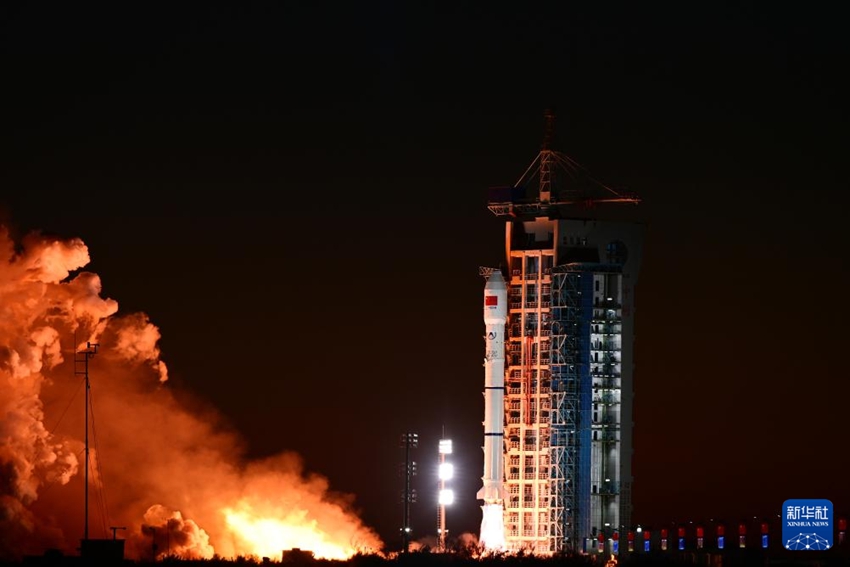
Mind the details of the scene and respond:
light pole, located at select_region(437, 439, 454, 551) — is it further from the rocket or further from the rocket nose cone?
the rocket nose cone

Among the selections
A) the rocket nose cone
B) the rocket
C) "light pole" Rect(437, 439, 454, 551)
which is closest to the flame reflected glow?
the rocket

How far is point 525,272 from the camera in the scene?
158m

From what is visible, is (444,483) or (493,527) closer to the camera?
(493,527)

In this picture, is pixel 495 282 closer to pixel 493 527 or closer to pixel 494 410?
pixel 494 410

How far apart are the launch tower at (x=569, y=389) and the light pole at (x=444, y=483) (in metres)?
3.41

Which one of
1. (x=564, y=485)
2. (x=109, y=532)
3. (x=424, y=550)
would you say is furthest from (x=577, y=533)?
(x=109, y=532)

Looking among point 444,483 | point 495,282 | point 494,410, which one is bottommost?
point 444,483

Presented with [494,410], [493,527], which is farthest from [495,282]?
[493,527]

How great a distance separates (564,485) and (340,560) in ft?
66.1

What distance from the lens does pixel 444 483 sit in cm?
15650

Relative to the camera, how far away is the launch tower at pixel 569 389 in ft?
509

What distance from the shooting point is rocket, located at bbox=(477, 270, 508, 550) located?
501 feet

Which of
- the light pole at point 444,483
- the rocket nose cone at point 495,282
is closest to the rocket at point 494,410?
the rocket nose cone at point 495,282

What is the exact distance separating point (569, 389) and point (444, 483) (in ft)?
30.5
